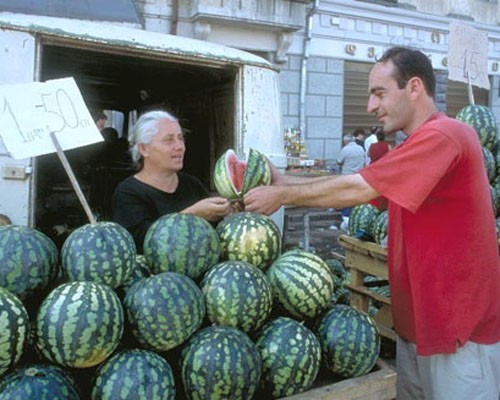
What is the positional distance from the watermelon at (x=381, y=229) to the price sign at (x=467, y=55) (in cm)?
120

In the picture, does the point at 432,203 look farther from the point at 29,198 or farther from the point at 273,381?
the point at 29,198

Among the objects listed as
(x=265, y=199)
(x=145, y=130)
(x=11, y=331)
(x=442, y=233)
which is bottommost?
(x=11, y=331)

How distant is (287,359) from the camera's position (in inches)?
69.4

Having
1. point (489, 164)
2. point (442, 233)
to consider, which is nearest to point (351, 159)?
point (489, 164)

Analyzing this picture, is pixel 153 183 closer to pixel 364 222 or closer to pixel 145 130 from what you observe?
pixel 145 130

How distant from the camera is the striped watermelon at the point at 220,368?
163 centimetres

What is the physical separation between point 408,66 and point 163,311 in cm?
141

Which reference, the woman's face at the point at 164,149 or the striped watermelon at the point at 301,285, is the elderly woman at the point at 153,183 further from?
the striped watermelon at the point at 301,285

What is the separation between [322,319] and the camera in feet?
6.61

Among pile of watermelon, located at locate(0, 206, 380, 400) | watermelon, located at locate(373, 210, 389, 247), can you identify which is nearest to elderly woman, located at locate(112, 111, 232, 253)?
pile of watermelon, located at locate(0, 206, 380, 400)

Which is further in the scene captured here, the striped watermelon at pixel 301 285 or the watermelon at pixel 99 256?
the striped watermelon at pixel 301 285

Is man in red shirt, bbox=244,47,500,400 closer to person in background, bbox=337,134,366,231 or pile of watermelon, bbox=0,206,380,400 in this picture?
pile of watermelon, bbox=0,206,380,400

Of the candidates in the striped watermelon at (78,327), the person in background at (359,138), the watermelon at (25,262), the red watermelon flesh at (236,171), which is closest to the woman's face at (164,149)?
the red watermelon flesh at (236,171)

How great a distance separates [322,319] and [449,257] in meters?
0.56
